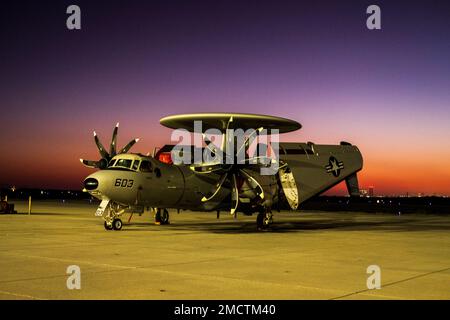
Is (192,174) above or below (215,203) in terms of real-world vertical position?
above

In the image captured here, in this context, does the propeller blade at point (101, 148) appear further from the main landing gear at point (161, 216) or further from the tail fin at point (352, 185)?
the tail fin at point (352, 185)

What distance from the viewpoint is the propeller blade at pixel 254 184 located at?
2800 cm

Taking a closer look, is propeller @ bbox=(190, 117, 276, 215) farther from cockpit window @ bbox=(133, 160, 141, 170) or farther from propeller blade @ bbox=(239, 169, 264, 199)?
cockpit window @ bbox=(133, 160, 141, 170)

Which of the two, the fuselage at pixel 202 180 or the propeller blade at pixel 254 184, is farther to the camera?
the propeller blade at pixel 254 184

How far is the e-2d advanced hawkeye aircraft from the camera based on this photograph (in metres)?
25.5

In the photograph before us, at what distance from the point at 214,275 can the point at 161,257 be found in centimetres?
377

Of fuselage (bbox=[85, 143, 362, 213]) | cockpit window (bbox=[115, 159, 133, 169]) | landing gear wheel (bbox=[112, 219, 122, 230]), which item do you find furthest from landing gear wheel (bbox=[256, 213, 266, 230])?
cockpit window (bbox=[115, 159, 133, 169])

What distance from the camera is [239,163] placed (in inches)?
1081

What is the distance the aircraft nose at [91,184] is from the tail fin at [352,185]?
53.0ft

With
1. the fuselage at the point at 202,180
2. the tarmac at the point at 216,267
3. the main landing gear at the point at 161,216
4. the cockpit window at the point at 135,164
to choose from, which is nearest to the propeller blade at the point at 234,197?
the fuselage at the point at 202,180

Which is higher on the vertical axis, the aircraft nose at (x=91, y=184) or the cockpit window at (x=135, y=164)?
the cockpit window at (x=135, y=164)

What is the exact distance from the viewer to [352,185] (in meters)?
32.6
